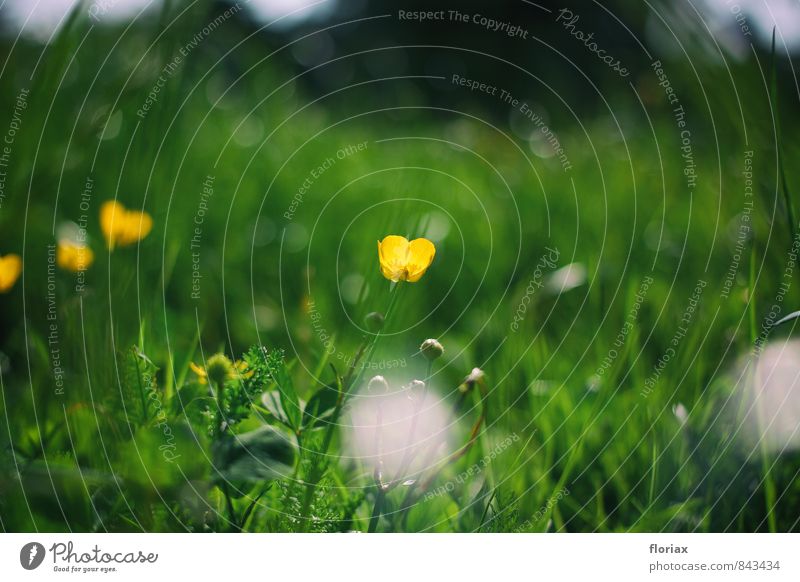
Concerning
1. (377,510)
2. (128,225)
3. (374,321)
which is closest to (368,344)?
(374,321)

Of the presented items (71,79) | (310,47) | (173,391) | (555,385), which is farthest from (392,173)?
(173,391)

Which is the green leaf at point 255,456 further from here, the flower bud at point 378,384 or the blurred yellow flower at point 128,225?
the blurred yellow flower at point 128,225

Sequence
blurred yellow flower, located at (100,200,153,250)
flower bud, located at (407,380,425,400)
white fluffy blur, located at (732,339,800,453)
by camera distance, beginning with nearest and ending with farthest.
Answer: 1. flower bud, located at (407,380,425,400)
2. white fluffy blur, located at (732,339,800,453)
3. blurred yellow flower, located at (100,200,153,250)

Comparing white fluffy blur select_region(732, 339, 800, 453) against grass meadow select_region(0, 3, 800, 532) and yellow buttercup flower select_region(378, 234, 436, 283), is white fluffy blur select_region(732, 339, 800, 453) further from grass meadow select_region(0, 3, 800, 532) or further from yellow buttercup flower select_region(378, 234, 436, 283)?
yellow buttercup flower select_region(378, 234, 436, 283)

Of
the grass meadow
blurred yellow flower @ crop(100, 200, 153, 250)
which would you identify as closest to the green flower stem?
the grass meadow

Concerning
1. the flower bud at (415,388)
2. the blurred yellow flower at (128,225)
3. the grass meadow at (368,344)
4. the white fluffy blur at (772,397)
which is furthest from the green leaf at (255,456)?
the white fluffy blur at (772,397)
